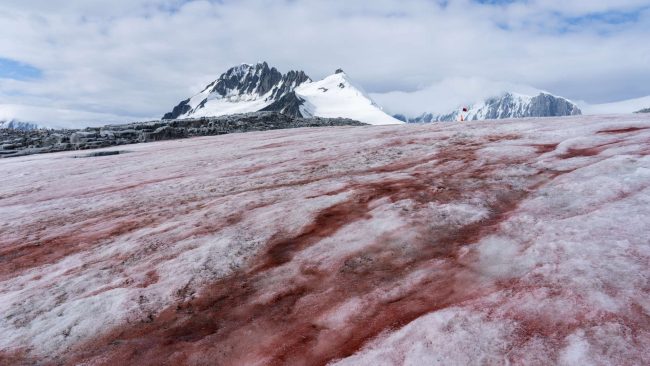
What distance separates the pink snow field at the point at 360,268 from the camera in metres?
4.82

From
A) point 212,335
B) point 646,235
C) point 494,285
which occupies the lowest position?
point 212,335

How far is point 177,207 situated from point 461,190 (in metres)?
7.17

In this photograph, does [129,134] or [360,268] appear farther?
[129,134]

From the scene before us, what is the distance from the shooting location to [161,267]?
748 centimetres

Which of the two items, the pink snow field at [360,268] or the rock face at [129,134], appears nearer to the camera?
the pink snow field at [360,268]

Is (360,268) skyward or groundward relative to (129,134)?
groundward

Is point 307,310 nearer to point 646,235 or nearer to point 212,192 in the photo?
point 646,235

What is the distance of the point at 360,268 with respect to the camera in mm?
6801

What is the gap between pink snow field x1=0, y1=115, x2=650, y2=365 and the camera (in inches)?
190

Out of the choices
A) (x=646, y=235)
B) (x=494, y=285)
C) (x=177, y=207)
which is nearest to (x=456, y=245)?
(x=494, y=285)

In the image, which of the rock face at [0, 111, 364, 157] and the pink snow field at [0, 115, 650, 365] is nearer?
the pink snow field at [0, 115, 650, 365]

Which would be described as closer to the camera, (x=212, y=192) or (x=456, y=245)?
(x=456, y=245)

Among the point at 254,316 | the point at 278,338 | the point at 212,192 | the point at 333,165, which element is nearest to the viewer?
the point at 278,338

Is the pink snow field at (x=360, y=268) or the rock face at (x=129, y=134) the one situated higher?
the rock face at (x=129, y=134)
